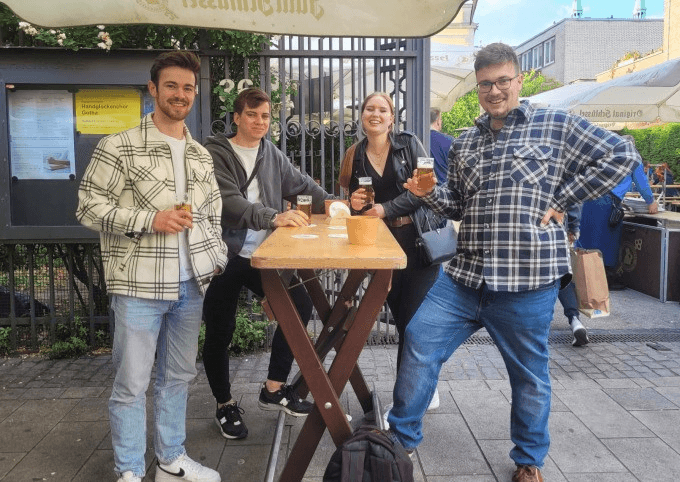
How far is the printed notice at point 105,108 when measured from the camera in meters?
5.02

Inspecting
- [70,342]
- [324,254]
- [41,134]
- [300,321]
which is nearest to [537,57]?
[41,134]

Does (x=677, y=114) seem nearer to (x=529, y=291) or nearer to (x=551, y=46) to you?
(x=529, y=291)

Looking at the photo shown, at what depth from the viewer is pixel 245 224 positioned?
349 cm

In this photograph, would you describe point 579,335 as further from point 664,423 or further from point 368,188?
point 368,188

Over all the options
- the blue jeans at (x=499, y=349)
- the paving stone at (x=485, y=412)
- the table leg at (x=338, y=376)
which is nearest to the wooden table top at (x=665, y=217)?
the paving stone at (x=485, y=412)

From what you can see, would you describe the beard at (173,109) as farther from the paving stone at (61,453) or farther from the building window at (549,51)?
the building window at (549,51)

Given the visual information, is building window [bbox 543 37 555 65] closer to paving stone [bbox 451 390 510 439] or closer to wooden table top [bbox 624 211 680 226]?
wooden table top [bbox 624 211 680 226]

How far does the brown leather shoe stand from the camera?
3131 millimetres

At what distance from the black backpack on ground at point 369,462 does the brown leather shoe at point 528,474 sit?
0.87m

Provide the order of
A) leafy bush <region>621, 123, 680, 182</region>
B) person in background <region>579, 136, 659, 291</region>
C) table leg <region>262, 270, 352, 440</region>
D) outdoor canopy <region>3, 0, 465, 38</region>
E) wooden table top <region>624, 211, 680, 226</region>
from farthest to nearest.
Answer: leafy bush <region>621, 123, 680, 182</region> < person in background <region>579, 136, 659, 291</region> < wooden table top <region>624, 211, 680, 226</region> < table leg <region>262, 270, 352, 440</region> < outdoor canopy <region>3, 0, 465, 38</region>

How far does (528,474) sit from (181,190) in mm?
2153

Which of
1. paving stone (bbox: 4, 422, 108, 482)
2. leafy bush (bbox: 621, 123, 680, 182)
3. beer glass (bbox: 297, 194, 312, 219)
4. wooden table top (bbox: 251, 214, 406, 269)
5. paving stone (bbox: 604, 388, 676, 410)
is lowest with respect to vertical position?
paving stone (bbox: 4, 422, 108, 482)

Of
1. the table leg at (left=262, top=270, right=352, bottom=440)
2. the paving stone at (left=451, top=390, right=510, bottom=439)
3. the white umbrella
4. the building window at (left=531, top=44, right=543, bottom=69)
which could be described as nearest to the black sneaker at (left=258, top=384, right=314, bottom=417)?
the paving stone at (left=451, top=390, right=510, bottom=439)

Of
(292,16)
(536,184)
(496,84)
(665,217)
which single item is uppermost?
(292,16)
